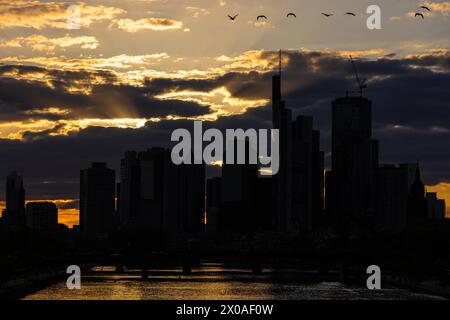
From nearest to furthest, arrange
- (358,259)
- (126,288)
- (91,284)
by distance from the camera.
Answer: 1. (126,288)
2. (91,284)
3. (358,259)
